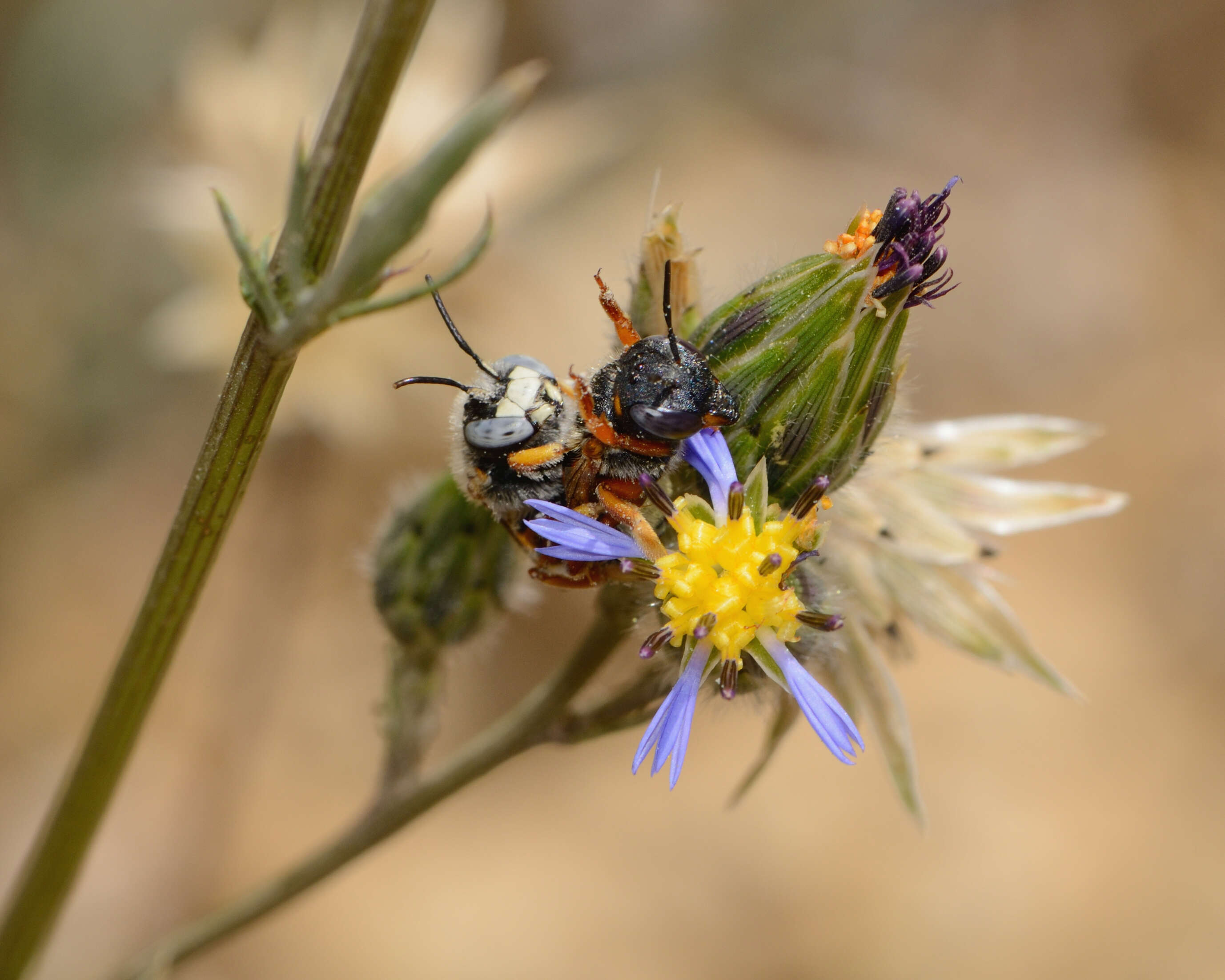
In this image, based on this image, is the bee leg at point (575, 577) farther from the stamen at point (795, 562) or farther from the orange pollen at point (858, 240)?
the orange pollen at point (858, 240)

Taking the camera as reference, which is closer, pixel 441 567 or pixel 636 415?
pixel 636 415

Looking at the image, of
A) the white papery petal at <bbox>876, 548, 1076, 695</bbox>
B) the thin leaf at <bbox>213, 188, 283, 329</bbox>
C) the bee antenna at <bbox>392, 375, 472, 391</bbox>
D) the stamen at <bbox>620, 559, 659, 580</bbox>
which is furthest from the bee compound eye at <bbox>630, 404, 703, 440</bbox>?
the white papery petal at <bbox>876, 548, 1076, 695</bbox>

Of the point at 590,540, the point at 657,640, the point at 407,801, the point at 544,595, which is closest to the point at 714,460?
the point at 590,540

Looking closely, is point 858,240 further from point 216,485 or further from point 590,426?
point 216,485

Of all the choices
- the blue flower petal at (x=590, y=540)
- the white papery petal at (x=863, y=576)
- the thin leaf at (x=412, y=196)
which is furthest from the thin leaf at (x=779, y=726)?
the thin leaf at (x=412, y=196)

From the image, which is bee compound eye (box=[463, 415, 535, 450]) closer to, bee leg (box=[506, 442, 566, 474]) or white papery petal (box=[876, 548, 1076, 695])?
bee leg (box=[506, 442, 566, 474])

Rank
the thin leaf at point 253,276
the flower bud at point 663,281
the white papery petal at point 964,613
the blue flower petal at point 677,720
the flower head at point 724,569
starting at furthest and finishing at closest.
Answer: the white papery petal at point 964,613, the flower bud at point 663,281, the flower head at point 724,569, the blue flower petal at point 677,720, the thin leaf at point 253,276

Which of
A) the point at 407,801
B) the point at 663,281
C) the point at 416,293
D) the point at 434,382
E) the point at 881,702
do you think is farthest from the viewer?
the point at 407,801

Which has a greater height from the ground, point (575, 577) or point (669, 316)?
point (669, 316)
